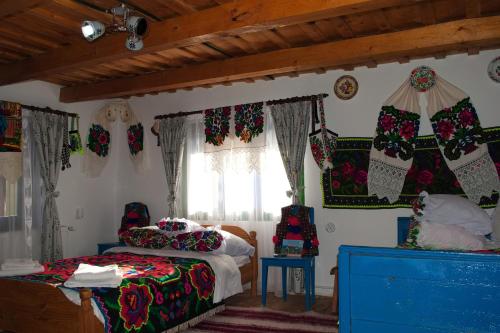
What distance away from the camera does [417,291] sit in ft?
6.73

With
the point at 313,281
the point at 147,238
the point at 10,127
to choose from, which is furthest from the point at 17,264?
the point at 313,281

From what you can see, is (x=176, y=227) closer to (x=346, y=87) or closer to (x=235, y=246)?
(x=235, y=246)

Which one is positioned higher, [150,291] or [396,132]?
[396,132]

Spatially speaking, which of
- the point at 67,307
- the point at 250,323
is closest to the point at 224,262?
the point at 250,323

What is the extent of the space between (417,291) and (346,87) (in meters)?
3.49

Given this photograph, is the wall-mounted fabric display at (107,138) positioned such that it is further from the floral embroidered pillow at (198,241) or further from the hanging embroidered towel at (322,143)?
the hanging embroidered towel at (322,143)

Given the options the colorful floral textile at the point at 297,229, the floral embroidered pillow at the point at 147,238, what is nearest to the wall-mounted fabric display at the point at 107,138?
the floral embroidered pillow at the point at 147,238

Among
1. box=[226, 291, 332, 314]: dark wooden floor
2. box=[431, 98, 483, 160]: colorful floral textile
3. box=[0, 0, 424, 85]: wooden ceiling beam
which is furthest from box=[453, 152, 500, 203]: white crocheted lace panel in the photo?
box=[0, 0, 424, 85]: wooden ceiling beam

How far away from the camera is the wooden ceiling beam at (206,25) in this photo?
300 centimetres

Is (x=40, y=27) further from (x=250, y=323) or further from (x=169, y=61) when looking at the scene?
(x=250, y=323)

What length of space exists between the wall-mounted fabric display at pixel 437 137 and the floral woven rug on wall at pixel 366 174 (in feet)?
0.19

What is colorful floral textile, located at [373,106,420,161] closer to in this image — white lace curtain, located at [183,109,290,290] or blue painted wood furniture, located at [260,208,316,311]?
white lace curtain, located at [183,109,290,290]

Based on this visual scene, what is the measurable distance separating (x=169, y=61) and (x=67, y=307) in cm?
282

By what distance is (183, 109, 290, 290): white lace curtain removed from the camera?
5.49 m
